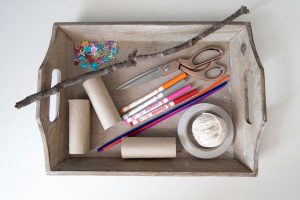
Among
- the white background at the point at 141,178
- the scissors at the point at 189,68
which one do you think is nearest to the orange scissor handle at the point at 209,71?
the scissors at the point at 189,68

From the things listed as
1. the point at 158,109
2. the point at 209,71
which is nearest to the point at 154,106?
the point at 158,109

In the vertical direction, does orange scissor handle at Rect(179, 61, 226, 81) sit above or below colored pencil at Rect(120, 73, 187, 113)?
above

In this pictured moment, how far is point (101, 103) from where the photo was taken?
583 millimetres

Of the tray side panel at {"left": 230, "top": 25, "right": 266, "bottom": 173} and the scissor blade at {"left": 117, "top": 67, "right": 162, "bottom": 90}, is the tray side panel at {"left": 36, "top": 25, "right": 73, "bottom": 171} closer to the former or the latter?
the scissor blade at {"left": 117, "top": 67, "right": 162, "bottom": 90}

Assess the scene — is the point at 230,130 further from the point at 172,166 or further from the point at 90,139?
the point at 90,139

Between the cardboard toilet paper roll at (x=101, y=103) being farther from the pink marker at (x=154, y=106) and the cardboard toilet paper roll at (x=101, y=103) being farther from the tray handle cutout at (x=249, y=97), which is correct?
the tray handle cutout at (x=249, y=97)

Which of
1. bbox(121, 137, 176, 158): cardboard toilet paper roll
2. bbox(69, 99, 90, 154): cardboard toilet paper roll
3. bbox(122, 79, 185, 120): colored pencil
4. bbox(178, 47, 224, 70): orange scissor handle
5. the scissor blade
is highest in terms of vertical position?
bbox(178, 47, 224, 70): orange scissor handle

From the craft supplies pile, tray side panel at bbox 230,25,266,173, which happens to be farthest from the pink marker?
tray side panel at bbox 230,25,266,173

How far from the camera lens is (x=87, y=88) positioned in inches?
23.2

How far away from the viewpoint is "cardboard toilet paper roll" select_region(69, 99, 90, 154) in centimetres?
59

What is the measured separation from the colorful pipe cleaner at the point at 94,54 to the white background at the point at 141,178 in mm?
64

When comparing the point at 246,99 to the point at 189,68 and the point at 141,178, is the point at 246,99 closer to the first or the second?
the point at 189,68

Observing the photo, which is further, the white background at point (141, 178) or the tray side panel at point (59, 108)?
the white background at point (141, 178)

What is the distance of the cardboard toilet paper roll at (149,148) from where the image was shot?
57 cm
